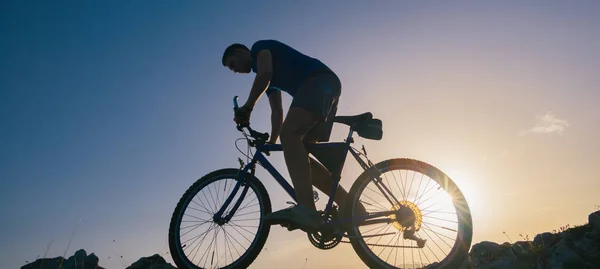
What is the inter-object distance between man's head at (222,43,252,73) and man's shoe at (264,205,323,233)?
6.19 feet

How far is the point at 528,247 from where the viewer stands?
226 inches

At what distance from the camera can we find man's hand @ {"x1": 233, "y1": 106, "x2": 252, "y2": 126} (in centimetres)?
358

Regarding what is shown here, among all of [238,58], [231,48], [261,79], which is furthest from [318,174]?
[231,48]

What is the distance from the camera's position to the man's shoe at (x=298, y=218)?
3.13m

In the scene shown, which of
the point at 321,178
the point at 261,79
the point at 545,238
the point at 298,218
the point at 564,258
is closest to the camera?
the point at 298,218

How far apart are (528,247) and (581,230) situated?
1565 millimetres

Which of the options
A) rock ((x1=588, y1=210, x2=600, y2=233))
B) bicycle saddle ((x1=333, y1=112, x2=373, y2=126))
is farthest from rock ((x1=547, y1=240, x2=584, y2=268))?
bicycle saddle ((x1=333, y1=112, x2=373, y2=126))

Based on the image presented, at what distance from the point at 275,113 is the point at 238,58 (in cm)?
94

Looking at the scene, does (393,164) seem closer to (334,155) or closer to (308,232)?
(334,155)

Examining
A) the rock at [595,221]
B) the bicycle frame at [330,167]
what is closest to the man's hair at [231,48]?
the bicycle frame at [330,167]

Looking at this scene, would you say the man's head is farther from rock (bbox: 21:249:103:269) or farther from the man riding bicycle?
rock (bbox: 21:249:103:269)

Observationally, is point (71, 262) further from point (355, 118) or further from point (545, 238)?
point (545, 238)

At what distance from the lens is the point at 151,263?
5.36 m

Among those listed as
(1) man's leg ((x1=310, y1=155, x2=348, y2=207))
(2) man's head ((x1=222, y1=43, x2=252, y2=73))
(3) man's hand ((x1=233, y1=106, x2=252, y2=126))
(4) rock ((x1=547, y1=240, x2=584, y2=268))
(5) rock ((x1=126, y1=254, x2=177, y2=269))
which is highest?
(2) man's head ((x1=222, y1=43, x2=252, y2=73))
